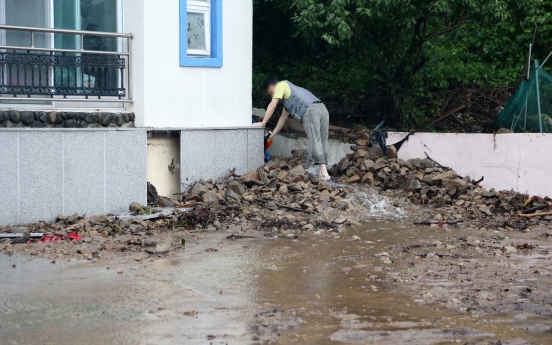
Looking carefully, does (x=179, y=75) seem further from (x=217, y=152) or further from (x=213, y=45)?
(x=217, y=152)

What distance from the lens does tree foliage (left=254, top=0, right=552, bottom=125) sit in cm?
1218

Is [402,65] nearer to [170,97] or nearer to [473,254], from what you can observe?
[170,97]

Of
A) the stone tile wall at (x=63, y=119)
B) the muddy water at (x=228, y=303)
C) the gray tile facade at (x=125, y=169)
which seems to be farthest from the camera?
the gray tile facade at (x=125, y=169)

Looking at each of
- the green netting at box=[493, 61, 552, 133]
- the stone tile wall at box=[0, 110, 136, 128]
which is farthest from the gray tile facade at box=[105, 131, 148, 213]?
the green netting at box=[493, 61, 552, 133]

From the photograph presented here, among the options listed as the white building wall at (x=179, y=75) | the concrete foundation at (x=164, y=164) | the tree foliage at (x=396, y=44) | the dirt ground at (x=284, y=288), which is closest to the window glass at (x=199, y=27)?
the white building wall at (x=179, y=75)

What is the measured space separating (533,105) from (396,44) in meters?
2.91

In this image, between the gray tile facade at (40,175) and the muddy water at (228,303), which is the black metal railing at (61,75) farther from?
the muddy water at (228,303)

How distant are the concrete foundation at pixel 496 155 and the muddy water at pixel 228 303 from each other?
4.09 m

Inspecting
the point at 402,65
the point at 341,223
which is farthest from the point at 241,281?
the point at 402,65

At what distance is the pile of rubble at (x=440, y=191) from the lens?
10.4 metres

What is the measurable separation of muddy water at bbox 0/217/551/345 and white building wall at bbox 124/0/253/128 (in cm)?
325

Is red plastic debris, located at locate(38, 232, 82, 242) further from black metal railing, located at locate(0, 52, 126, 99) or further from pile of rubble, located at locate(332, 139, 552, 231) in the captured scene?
pile of rubble, located at locate(332, 139, 552, 231)

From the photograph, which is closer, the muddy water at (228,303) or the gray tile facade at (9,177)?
the muddy water at (228,303)

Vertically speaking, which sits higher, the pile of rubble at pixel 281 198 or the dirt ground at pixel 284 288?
the pile of rubble at pixel 281 198
